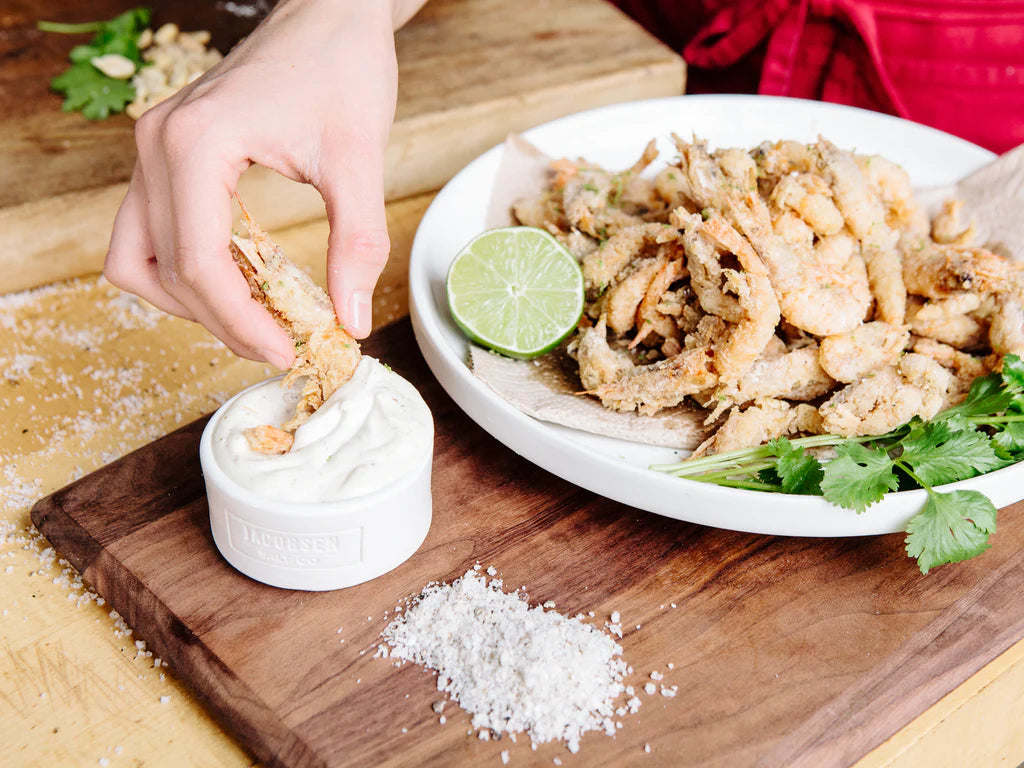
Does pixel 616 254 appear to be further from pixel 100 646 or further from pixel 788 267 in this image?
pixel 100 646

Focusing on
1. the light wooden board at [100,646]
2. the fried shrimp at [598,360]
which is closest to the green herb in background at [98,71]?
the light wooden board at [100,646]

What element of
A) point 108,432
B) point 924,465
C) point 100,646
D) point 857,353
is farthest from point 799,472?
point 108,432

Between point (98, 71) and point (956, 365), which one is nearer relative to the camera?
point (956, 365)

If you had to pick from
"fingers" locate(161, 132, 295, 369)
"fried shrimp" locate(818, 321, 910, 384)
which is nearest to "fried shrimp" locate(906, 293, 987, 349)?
"fried shrimp" locate(818, 321, 910, 384)

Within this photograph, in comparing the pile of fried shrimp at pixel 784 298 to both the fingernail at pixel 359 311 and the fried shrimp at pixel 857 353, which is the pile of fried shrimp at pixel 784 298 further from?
the fingernail at pixel 359 311

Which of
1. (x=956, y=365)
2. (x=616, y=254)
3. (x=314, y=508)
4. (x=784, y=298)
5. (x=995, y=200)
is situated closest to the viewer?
(x=314, y=508)

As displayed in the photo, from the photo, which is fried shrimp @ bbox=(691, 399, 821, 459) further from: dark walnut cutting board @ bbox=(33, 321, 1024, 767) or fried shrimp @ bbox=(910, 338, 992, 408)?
fried shrimp @ bbox=(910, 338, 992, 408)

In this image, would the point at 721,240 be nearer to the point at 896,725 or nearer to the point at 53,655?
the point at 896,725
